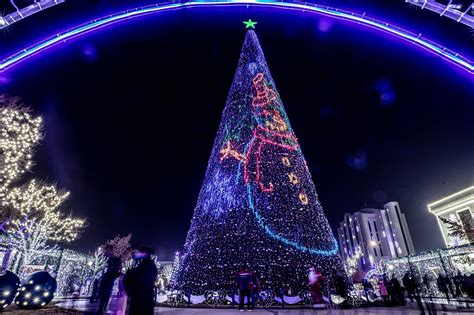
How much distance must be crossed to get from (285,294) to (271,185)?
4.67 meters

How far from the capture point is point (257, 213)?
11.0 m

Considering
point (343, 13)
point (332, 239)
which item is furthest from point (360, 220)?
point (343, 13)

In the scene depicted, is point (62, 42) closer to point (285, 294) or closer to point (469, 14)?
point (469, 14)

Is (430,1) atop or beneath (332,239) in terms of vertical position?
atop

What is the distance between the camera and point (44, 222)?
20266 mm

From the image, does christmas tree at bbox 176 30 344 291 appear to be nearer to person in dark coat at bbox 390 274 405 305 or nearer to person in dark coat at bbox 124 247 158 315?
person in dark coat at bbox 390 274 405 305

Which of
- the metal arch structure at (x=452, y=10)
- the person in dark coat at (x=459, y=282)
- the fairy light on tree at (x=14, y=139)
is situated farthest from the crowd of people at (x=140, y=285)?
the person in dark coat at (x=459, y=282)

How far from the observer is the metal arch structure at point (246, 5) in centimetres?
581

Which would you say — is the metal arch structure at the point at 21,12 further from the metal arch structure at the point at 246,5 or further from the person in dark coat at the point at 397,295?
the person in dark coat at the point at 397,295

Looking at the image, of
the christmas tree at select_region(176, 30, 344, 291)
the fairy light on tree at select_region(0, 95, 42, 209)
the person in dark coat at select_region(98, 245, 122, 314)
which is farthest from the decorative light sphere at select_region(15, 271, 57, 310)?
the fairy light on tree at select_region(0, 95, 42, 209)

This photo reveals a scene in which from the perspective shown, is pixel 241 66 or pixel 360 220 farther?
pixel 360 220

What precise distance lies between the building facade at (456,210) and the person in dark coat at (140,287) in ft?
118

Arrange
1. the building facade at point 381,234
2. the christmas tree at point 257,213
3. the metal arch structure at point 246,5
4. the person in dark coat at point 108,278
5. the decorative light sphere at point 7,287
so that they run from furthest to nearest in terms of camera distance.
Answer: the building facade at point 381,234 < the christmas tree at point 257,213 < the decorative light sphere at point 7,287 < the person in dark coat at point 108,278 < the metal arch structure at point 246,5

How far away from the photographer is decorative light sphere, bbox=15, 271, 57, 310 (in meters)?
8.23
